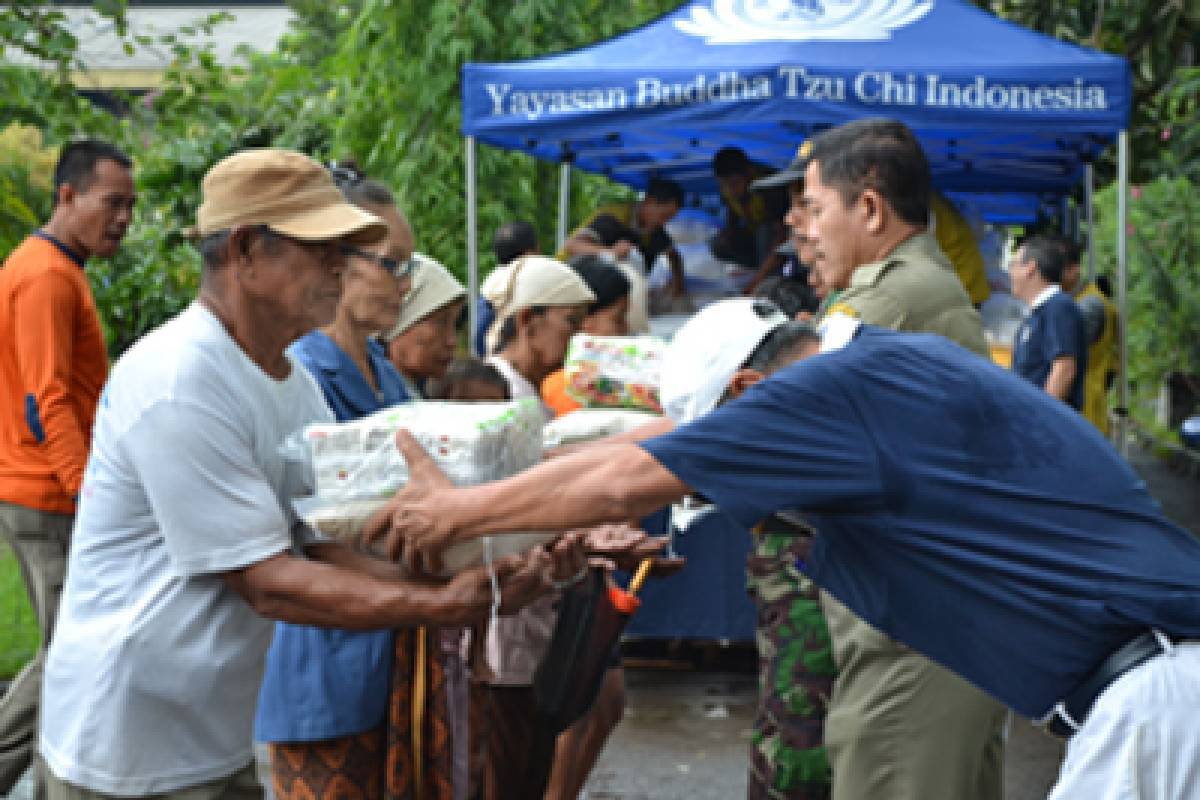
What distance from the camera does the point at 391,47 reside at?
13312 millimetres

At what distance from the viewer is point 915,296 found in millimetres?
3582

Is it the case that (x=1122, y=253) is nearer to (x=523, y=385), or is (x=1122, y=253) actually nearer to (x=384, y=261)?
(x=523, y=385)

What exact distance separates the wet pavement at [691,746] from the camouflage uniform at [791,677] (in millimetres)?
1737

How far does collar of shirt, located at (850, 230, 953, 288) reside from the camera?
11.8 feet

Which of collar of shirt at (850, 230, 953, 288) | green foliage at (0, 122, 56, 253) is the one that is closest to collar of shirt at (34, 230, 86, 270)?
green foliage at (0, 122, 56, 253)

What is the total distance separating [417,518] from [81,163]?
11.8ft

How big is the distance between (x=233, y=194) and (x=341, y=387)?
0.91m

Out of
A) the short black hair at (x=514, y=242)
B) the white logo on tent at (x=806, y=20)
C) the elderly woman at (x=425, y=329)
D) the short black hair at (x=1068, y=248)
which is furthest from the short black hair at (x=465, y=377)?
the short black hair at (x=1068, y=248)

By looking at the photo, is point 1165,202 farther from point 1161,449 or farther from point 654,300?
point 654,300

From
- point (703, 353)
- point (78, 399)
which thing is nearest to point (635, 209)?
point (78, 399)

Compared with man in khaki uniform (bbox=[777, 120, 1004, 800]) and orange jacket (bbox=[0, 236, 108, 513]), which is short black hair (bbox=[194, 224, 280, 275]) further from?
orange jacket (bbox=[0, 236, 108, 513])

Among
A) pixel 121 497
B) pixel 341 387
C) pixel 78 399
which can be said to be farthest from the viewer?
pixel 78 399

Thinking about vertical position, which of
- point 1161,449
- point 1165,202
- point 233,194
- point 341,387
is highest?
point 233,194

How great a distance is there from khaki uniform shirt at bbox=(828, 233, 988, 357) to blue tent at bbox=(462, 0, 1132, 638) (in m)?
3.02
